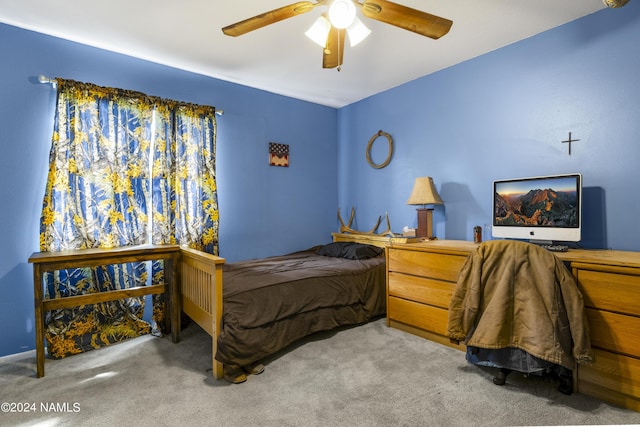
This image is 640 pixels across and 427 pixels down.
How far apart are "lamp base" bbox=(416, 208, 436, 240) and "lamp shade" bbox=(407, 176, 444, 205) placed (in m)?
0.09

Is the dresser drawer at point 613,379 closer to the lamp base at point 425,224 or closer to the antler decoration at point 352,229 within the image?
the lamp base at point 425,224

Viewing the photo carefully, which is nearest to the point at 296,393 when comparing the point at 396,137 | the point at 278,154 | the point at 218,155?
the point at 218,155

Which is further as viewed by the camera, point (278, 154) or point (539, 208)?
point (278, 154)

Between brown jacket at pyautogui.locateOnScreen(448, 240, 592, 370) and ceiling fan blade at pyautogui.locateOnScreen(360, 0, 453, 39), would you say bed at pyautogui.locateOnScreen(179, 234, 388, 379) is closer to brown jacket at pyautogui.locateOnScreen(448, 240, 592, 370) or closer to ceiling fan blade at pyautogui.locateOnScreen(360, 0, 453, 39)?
brown jacket at pyautogui.locateOnScreen(448, 240, 592, 370)

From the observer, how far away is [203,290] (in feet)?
7.67

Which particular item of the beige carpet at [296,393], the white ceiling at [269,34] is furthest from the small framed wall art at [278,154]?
the beige carpet at [296,393]

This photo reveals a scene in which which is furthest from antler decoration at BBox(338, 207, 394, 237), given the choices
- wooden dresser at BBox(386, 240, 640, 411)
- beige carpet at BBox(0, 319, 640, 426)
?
wooden dresser at BBox(386, 240, 640, 411)

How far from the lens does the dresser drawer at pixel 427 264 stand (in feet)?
8.13

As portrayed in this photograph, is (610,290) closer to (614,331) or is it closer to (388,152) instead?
(614,331)

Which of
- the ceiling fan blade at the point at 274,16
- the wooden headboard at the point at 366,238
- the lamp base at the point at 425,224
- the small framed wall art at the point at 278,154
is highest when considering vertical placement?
the ceiling fan blade at the point at 274,16

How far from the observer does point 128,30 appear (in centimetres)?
254

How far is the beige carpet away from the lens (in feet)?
5.51

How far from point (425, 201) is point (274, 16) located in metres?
2.08

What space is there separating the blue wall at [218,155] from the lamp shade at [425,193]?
144cm
